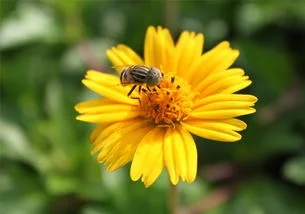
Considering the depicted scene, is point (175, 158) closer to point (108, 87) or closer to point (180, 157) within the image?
point (180, 157)

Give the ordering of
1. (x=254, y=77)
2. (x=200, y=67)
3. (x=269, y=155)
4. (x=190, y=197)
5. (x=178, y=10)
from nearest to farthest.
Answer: (x=200, y=67)
(x=190, y=197)
(x=269, y=155)
(x=254, y=77)
(x=178, y=10)

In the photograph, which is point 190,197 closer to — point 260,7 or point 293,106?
point 293,106

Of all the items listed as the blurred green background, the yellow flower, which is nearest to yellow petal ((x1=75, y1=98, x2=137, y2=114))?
the yellow flower

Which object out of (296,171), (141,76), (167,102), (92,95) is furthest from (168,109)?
(92,95)

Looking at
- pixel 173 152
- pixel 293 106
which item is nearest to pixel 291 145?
pixel 293 106

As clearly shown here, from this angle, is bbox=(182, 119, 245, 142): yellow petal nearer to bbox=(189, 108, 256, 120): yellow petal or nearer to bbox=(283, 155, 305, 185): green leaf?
bbox=(189, 108, 256, 120): yellow petal

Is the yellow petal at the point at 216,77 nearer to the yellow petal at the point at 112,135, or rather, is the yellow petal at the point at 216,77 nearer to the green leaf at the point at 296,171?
the yellow petal at the point at 112,135

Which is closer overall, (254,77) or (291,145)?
(291,145)
